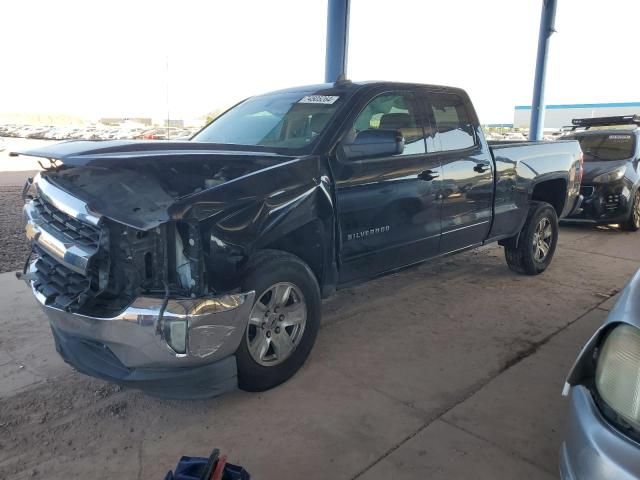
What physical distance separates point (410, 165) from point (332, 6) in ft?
15.5

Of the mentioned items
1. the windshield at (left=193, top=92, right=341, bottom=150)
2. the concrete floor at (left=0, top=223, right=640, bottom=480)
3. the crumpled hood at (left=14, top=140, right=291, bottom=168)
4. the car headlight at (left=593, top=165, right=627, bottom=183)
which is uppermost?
the windshield at (left=193, top=92, right=341, bottom=150)

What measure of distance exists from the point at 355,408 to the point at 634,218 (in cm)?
788

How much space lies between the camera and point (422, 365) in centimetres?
378

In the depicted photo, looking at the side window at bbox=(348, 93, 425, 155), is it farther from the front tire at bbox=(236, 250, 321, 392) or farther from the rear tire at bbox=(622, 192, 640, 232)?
the rear tire at bbox=(622, 192, 640, 232)

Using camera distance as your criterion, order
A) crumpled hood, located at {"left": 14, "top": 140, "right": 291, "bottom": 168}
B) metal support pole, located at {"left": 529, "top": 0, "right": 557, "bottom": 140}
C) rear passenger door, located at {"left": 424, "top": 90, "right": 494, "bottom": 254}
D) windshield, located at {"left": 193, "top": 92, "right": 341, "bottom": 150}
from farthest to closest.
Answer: metal support pole, located at {"left": 529, "top": 0, "right": 557, "bottom": 140} → rear passenger door, located at {"left": 424, "top": 90, "right": 494, "bottom": 254} → windshield, located at {"left": 193, "top": 92, "right": 341, "bottom": 150} → crumpled hood, located at {"left": 14, "top": 140, "right": 291, "bottom": 168}

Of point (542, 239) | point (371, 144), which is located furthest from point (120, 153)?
point (542, 239)

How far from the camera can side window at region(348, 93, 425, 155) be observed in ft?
13.4

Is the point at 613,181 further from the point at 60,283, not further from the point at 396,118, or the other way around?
the point at 60,283

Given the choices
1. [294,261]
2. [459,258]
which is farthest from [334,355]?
[459,258]

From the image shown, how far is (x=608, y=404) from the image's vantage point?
5.87 feet

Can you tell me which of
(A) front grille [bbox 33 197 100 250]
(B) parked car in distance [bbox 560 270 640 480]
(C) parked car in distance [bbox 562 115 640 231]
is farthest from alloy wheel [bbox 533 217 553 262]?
(A) front grille [bbox 33 197 100 250]

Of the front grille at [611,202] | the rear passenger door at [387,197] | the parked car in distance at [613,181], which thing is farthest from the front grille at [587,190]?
the rear passenger door at [387,197]

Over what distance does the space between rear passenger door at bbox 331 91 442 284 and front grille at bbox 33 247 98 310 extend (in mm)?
1692

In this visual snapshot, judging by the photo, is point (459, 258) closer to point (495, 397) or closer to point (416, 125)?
point (416, 125)
